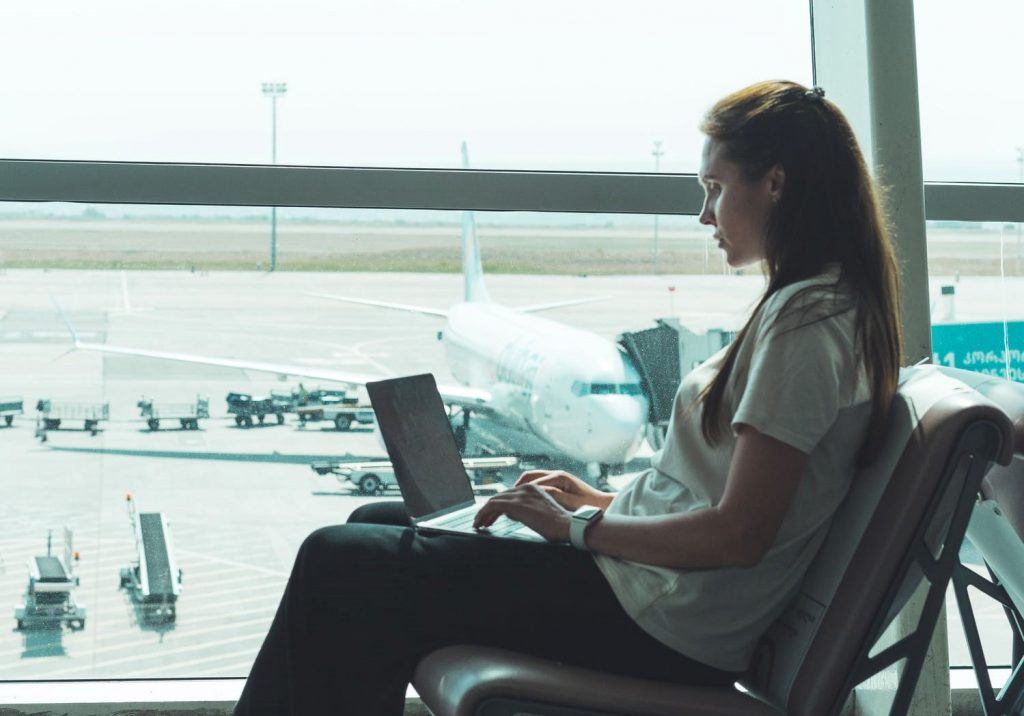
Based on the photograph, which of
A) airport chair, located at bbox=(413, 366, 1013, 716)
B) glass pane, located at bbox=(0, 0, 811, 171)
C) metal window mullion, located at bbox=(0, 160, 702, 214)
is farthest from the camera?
glass pane, located at bbox=(0, 0, 811, 171)

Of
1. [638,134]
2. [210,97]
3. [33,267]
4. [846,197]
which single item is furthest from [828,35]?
[33,267]

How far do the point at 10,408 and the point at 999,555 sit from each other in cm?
189

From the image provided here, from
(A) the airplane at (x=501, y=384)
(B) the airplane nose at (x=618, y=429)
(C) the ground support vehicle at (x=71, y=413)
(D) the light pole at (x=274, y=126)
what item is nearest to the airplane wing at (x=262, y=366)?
(A) the airplane at (x=501, y=384)

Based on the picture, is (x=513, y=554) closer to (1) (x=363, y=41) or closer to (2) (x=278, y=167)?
(2) (x=278, y=167)

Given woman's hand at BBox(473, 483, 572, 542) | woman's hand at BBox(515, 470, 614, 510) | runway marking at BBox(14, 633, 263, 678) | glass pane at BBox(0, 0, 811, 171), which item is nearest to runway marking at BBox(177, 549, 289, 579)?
runway marking at BBox(14, 633, 263, 678)

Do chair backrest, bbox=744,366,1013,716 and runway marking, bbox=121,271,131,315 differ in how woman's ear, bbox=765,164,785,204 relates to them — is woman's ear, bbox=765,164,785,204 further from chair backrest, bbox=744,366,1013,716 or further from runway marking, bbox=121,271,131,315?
runway marking, bbox=121,271,131,315

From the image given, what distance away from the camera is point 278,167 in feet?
6.58

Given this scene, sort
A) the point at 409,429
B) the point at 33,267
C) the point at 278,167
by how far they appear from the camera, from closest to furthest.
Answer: the point at 409,429
the point at 278,167
the point at 33,267

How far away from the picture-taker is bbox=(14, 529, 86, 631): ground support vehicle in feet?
7.38

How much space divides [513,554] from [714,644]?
26 centimetres

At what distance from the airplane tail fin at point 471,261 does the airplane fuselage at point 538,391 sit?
3cm

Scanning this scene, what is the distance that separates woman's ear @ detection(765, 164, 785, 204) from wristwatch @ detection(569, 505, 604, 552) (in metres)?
0.43

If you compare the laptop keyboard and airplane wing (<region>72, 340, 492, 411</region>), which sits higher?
airplane wing (<region>72, 340, 492, 411</region>)

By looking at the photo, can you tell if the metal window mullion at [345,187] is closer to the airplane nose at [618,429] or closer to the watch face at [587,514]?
the airplane nose at [618,429]
